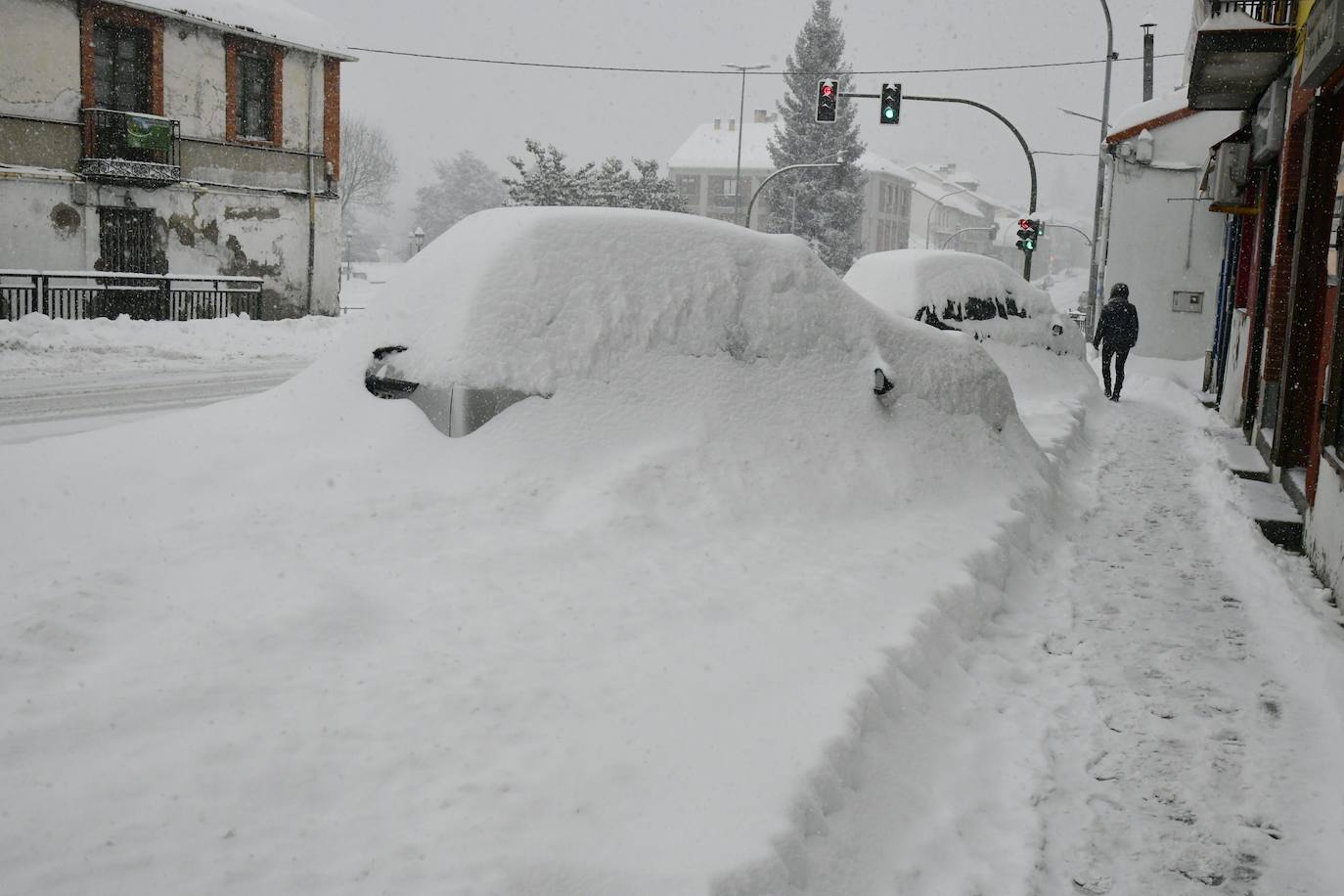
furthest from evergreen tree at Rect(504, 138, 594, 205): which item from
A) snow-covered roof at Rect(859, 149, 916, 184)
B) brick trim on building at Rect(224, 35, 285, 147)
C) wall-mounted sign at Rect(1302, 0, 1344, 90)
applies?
snow-covered roof at Rect(859, 149, 916, 184)

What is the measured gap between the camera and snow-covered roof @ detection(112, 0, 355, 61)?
72.7ft

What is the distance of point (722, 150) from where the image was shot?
78562mm

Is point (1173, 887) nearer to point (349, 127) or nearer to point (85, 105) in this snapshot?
point (85, 105)

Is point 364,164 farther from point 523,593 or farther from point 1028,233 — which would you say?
point 523,593

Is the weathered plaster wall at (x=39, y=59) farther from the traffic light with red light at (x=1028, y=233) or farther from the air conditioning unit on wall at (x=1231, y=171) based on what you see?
the air conditioning unit on wall at (x=1231, y=171)

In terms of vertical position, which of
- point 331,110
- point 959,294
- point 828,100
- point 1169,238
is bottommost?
point 959,294

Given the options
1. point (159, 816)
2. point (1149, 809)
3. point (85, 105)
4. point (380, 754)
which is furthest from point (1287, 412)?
point (85, 105)

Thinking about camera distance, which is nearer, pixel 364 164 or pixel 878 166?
pixel 364 164

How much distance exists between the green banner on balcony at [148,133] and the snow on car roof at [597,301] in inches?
738

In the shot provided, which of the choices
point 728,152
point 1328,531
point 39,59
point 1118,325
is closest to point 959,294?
point 1118,325

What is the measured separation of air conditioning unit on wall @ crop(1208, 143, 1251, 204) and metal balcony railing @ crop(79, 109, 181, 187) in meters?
19.1

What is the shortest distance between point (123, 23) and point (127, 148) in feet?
8.28

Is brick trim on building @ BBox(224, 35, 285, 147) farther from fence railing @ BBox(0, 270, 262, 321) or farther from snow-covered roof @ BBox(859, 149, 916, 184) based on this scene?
snow-covered roof @ BBox(859, 149, 916, 184)

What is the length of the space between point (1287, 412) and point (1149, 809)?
A: 6.47 metres
